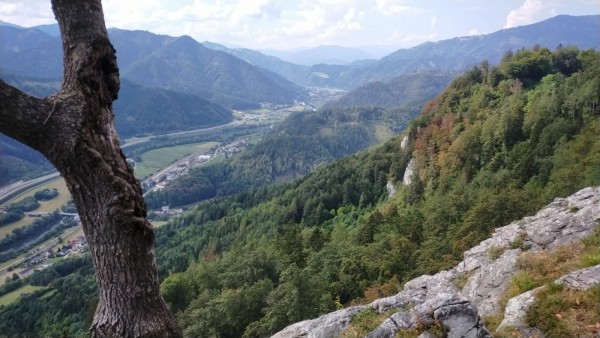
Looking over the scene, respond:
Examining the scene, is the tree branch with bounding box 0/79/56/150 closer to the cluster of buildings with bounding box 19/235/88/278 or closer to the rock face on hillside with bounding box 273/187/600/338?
the rock face on hillside with bounding box 273/187/600/338

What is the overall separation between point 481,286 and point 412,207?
33.8 metres

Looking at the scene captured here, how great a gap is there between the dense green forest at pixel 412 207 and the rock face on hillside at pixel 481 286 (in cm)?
820

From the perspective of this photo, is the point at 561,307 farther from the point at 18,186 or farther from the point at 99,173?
the point at 18,186

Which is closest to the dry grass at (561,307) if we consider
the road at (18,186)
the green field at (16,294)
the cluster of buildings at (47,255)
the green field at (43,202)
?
the green field at (16,294)

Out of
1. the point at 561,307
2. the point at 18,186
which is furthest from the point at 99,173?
the point at 18,186

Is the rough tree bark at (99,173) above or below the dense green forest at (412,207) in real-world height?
above

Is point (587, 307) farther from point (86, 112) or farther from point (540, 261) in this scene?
point (86, 112)

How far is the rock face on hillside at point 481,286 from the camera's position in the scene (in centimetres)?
988

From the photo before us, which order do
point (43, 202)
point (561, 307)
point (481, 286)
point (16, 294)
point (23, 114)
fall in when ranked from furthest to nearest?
point (43, 202) → point (16, 294) → point (481, 286) → point (561, 307) → point (23, 114)

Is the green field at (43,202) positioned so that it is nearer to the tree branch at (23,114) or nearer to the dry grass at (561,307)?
the dry grass at (561,307)

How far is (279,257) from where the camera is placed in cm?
4044

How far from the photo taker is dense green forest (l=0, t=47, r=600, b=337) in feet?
99.8

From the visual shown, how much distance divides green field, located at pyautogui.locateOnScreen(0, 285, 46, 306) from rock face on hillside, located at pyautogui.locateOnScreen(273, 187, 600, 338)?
94984 mm

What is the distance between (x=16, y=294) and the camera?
294 ft
